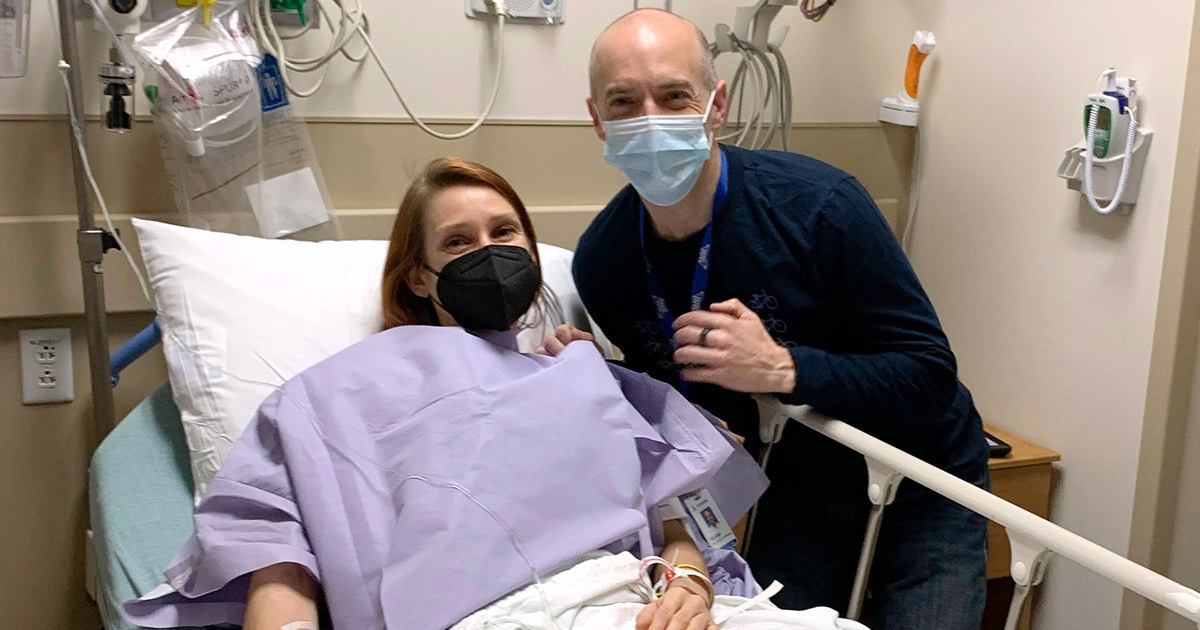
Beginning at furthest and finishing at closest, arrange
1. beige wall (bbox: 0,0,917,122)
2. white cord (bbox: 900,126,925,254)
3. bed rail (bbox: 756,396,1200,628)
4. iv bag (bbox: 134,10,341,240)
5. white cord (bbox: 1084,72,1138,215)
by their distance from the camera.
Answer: white cord (bbox: 900,126,925,254) < white cord (bbox: 1084,72,1138,215) < beige wall (bbox: 0,0,917,122) < iv bag (bbox: 134,10,341,240) < bed rail (bbox: 756,396,1200,628)

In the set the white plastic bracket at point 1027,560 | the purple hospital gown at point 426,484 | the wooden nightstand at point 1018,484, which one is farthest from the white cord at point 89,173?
the wooden nightstand at point 1018,484

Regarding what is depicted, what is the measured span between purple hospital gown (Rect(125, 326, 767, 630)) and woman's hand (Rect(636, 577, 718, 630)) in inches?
4.1

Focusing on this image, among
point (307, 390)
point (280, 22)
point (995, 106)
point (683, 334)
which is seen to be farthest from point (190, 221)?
point (995, 106)

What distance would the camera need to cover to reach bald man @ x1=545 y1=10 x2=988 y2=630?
5.24ft

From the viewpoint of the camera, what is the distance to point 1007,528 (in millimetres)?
1295

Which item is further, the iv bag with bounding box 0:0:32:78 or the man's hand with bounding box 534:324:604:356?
the iv bag with bounding box 0:0:32:78

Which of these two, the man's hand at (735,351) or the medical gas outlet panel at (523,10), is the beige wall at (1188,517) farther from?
the medical gas outlet panel at (523,10)

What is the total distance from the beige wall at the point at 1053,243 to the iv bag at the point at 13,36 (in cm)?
198

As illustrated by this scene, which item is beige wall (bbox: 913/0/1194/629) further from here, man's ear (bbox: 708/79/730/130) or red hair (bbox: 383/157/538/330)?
red hair (bbox: 383/157/538/330)

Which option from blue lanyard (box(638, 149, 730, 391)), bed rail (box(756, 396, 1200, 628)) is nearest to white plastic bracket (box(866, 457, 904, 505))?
bed rail (box(756, 396, 1200, 628))

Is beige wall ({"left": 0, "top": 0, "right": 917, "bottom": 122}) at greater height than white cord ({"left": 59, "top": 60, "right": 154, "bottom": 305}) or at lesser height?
greater

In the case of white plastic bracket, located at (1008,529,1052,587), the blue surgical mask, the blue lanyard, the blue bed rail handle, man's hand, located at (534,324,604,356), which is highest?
the blue surgical mask

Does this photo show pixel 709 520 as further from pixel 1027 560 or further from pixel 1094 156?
pixel 1094 156

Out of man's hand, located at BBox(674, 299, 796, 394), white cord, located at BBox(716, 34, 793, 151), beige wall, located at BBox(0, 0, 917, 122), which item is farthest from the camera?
white cord, located at BBox(716, 34, 793, 151)
